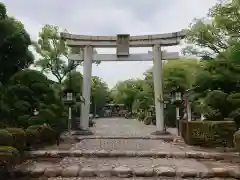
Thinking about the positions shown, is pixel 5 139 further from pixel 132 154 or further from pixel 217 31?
pixel 217 31

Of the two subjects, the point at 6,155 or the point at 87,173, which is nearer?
the point at 6,155

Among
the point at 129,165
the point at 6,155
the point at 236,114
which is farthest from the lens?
the point at 236,114

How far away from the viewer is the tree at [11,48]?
1135cm

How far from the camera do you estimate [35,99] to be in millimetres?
11211

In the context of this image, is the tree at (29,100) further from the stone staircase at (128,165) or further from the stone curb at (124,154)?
the stone staircase at (128,165)

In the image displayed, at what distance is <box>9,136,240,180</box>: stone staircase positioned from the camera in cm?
626

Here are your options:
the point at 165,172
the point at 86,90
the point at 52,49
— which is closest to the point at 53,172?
the point at 165,172

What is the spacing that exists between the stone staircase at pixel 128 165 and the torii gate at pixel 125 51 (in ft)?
24.8

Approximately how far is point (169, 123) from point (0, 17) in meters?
14.3

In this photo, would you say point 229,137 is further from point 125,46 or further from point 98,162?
point 125,46

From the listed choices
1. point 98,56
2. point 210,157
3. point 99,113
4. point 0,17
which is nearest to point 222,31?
point 98,56

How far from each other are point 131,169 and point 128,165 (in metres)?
0.51

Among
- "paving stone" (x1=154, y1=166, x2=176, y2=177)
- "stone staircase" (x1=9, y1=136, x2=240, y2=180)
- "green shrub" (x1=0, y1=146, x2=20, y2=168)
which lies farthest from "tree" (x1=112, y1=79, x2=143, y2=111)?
"green shrub" (x1=0, y1=146, x2=20, y2=168)

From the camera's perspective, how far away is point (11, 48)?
11953 millimetres
